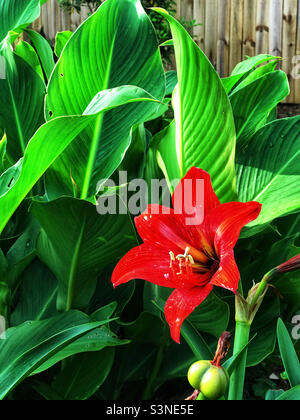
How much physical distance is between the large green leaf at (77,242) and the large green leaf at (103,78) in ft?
0.31

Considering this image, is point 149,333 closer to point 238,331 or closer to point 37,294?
point 37,294

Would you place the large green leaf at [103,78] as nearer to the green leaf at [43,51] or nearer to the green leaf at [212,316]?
the green leaf at [212,316]

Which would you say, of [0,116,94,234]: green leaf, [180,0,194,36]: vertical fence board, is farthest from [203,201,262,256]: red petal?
[180,0,194,36]: vertical fence board

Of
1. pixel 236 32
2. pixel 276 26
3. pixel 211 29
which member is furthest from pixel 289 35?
pixel 211 29

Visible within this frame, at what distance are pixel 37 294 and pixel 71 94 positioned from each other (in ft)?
1.35

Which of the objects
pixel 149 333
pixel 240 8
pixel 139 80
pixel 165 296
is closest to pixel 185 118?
pixel 139 80

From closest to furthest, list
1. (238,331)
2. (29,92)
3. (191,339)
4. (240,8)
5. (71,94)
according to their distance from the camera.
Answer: (238,331) < (191,339) < (71,94) < (29,92) < (240,8)

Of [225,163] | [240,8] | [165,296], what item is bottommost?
[165,296]

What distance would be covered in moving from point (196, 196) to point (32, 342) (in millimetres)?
406

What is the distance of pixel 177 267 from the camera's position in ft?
2.05

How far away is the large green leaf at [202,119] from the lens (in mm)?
723

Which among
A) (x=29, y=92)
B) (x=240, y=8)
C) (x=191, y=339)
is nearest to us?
(x=191, y=339)

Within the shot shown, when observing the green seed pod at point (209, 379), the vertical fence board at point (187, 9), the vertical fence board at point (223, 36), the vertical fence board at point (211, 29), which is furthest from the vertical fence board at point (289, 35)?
the green seed pod at point (209, 379)

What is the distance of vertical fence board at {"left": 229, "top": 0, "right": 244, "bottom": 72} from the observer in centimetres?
566
